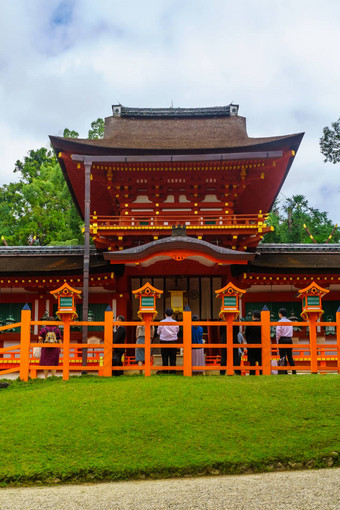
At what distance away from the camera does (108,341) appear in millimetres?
11070

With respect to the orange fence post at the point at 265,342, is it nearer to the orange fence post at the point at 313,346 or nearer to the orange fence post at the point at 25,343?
the orange fence post at the point at 313,346

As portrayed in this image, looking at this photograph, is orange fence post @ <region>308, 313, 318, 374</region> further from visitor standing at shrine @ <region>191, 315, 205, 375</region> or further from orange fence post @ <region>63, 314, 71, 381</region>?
orange fence post @ <region>63, 314, 71, 381</region>

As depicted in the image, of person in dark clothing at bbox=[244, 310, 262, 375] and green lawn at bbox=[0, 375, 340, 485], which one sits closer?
green lawn at bbox=[0, 375, 340, 485]

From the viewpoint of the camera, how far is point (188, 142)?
19.8 metres

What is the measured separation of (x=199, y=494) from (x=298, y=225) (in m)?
33.7

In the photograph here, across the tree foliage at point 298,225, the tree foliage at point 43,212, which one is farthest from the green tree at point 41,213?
the tree foliage at point 298,225

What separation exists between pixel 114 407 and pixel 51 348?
390 cm

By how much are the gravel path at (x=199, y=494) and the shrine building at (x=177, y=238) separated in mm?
9796

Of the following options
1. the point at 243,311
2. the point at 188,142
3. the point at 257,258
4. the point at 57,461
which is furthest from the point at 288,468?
the point at 188,142

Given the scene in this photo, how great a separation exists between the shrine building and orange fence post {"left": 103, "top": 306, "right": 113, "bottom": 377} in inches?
192

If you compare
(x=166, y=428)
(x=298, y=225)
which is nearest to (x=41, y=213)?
(x=298, y=225)

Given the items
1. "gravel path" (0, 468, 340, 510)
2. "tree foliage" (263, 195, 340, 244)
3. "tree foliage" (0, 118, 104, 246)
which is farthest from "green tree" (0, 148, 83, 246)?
"gravel path" (0, 468, 340, 510)

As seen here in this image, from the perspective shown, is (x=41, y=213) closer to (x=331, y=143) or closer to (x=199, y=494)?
(x=331, y=143)

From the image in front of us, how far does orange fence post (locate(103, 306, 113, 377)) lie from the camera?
11062mm
